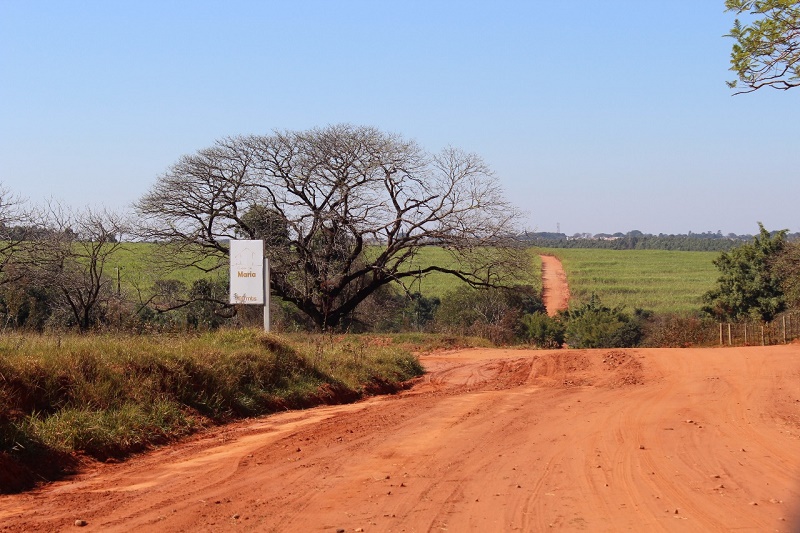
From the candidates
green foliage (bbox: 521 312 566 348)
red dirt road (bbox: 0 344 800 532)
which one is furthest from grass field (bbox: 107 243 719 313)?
red dirt road (bbox: 0 344 800 532)

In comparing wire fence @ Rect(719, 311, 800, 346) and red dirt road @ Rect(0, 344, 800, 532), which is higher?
red dirt road @ Rect(0, 344, 800, 532)

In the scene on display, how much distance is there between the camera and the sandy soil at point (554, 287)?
2301 inches

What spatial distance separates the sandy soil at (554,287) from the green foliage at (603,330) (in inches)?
474

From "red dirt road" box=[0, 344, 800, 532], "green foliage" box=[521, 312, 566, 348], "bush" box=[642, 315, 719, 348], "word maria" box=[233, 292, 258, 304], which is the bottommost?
"green foliage" box=[521, 312, 566, 348]

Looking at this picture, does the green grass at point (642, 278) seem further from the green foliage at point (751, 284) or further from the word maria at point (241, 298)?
the word maria at point (241, 298)

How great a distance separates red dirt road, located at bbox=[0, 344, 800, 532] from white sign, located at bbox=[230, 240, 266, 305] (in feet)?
16.7

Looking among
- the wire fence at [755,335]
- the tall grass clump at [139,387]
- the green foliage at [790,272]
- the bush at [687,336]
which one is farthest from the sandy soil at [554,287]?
the tall grass clump at [139,387]

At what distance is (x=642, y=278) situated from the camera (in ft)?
251

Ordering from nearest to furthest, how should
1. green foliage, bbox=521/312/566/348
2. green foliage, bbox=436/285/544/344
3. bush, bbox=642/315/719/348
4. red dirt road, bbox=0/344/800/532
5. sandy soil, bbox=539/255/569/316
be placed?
1. red dirt road, bbox=0/344/800/532
2. bush, bbox=642/315/719/348
3. green foliage, bbox=521/312/566/348
4. green foliage, bbox=436/285/544/344
5. sandy soil, bbox=539/255/569/316

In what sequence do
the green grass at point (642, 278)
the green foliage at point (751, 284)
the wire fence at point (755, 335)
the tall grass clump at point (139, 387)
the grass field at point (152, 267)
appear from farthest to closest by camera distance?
the green grass at point (642, 278)
the green foliage at point (751, 284)
the grass field at point (152, 267)
the wire fence at point (755, 335)
the tall grass clump at point (139, 387)

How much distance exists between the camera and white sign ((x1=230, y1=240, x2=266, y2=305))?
1670 centimetres

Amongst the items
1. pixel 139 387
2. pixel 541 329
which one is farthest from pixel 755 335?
pixel 139 387

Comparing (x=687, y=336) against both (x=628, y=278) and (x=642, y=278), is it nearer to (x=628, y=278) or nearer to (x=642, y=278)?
(x=628, y=278)

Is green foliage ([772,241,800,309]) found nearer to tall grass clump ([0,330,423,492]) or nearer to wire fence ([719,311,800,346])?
wire fence ([719,311,800,346])
